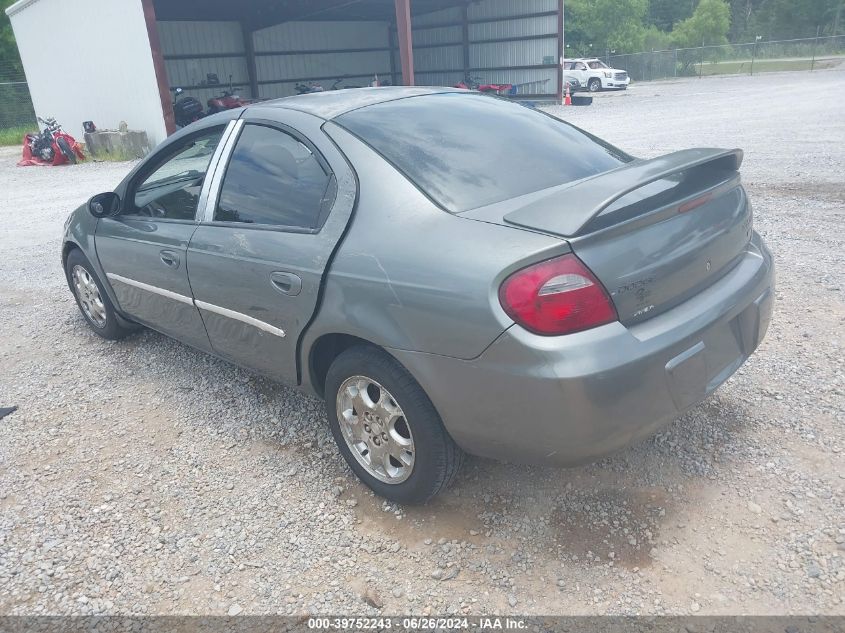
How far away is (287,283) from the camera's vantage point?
2.87 meters

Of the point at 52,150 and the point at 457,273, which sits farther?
the point at 52,150

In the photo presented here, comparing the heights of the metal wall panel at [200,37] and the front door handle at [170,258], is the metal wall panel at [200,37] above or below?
above

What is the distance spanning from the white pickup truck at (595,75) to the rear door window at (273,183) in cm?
3388

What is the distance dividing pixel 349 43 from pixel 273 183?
2858 cm

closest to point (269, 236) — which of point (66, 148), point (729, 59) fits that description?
point (66, 148)

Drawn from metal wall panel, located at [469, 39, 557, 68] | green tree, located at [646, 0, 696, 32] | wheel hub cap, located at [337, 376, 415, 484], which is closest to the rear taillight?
wheel hub cap, located at [337, 376, 415, 484]

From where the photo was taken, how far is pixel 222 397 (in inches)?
155

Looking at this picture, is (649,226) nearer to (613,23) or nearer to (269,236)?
A: (269,236)

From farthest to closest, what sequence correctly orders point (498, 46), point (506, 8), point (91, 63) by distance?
point (498, 46) → point (506, 8) → point (91, 63)

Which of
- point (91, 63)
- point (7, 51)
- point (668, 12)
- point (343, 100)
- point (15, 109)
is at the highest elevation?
point (668, 12)

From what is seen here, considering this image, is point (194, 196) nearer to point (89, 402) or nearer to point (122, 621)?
point (89, 402)

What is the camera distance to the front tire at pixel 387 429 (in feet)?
8.46

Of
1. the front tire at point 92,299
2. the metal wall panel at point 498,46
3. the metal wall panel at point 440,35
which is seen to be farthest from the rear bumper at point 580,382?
the metal wall panel at point 440,35

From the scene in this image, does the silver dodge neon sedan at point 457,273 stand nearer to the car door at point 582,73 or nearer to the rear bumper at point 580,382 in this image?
the rear bumper at point 580,382
